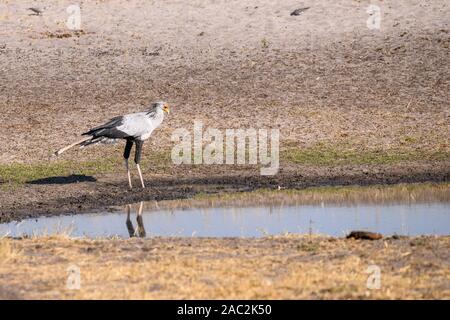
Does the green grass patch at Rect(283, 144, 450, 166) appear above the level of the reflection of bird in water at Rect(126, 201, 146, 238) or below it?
above

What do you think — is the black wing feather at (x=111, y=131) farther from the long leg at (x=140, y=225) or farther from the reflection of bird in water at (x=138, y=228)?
Result: the reflection of bird in water at (x=138, y=228)

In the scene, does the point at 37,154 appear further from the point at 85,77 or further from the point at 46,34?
the point at 46,34

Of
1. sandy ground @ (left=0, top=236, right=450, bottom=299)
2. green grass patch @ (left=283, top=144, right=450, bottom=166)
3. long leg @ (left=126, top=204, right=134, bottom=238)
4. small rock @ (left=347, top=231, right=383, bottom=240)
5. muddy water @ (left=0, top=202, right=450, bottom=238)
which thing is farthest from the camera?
green grass patch @ (left=283, top=144, right=450, bottom=166)

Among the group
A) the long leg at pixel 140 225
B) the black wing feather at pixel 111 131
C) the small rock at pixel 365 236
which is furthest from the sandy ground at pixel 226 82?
the small rock at pixel 365 236

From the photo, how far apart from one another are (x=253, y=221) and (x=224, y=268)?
183 inches

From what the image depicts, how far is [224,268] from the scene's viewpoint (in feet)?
38.8

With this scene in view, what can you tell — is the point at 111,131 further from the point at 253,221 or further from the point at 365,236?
the point at 365,236

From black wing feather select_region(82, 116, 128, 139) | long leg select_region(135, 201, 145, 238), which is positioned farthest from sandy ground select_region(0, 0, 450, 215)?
black wing feather select_region(82, 116, 128, 139)

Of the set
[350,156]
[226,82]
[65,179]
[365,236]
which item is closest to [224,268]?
[365,236]

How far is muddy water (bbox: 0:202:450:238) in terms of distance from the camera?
15.5m

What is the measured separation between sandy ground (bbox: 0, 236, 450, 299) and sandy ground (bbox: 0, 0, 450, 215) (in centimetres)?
541

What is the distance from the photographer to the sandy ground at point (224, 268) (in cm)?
1073

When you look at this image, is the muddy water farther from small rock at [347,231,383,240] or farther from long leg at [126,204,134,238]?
small rock at [347,231,383,240]

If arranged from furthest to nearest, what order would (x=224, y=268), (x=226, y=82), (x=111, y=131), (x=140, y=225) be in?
(x=226, y=82) < (x=111, y=131) < (x=140, y=225) < (x=224, y=268)
